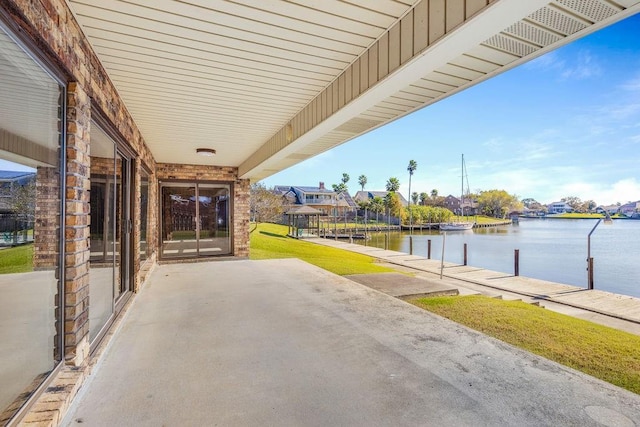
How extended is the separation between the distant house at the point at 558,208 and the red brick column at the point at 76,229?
3843 inches

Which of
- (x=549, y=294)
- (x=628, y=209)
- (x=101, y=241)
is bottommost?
(x=549, y=294)

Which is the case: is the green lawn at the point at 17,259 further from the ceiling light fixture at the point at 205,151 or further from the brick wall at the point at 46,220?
the ceiling light fixture at the point at 205,151

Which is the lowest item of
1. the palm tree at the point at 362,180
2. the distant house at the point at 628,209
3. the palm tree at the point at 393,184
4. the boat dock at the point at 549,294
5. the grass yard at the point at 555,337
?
the boat dock at the point at 549,294

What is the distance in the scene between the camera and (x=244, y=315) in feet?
12.1

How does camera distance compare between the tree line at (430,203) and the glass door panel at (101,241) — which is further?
the tree line at (430,203)

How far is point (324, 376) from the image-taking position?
2283 mm

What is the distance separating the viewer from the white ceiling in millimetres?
1848

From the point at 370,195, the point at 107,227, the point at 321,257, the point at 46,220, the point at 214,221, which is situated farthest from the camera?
the point at 370,195

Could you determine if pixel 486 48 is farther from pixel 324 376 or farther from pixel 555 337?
pixel 555 337

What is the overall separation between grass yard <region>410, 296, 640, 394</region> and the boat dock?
74cm

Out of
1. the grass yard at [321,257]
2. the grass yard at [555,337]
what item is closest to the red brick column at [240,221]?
the grass yard at [321,257]

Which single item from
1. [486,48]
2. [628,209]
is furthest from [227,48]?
[628,209]

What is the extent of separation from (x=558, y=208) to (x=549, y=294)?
9095 cm

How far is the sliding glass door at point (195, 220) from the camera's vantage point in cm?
816
